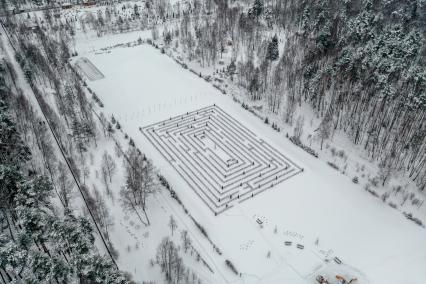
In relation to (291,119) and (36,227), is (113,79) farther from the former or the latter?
(36,227)

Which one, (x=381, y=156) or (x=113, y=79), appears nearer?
(x=381, y=156)

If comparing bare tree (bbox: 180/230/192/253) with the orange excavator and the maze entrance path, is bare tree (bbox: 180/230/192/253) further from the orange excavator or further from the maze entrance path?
the orange excavator

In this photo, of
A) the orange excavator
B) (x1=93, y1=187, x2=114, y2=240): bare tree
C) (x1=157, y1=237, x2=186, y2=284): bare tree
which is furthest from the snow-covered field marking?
the orange excavator

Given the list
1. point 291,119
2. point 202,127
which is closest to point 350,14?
point 291,119

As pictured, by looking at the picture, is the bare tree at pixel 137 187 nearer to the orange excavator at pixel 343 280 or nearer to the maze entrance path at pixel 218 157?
the maze entrance path at pixel 218 157

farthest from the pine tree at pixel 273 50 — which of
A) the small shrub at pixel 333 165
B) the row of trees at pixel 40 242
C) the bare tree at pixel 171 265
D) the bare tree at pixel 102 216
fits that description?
the row of trees at pixel 40 242

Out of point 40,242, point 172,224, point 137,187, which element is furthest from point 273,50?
point 40,242
